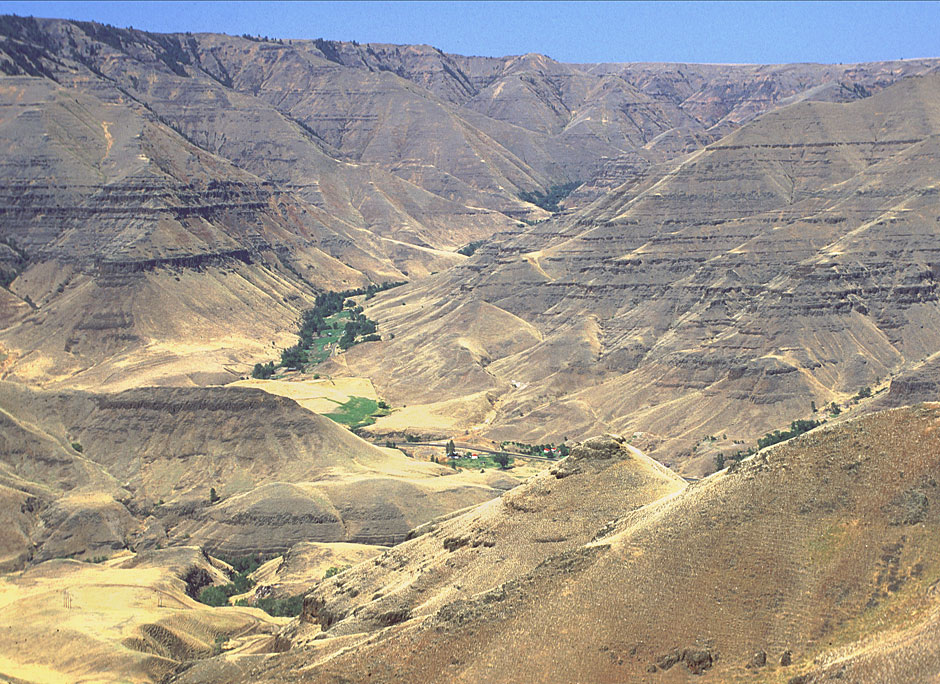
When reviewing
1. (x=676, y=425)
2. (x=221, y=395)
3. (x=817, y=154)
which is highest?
(x=817, y=154)

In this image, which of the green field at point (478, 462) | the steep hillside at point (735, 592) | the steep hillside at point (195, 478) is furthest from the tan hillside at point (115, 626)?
the green field at point (478, 462)

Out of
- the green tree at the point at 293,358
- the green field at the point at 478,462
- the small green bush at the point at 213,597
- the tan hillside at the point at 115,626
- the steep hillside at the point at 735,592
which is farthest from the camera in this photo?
the green tree at the point at 293,358

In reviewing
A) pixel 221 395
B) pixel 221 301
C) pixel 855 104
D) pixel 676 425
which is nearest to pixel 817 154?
pixel 855 104

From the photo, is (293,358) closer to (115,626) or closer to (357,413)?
(357,413)

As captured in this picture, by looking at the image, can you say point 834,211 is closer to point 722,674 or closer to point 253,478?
point 253,478

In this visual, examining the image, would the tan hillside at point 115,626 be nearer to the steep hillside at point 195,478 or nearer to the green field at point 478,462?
the steep hillside at point 195,478

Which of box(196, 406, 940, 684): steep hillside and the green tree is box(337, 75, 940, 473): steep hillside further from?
box(196, 406, 940, 684): steep hillside
